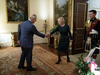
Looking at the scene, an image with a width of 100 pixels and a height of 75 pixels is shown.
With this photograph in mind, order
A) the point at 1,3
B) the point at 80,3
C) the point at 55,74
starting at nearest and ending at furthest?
the point at 55,74 → the point at 80,3 → the point at 1,3

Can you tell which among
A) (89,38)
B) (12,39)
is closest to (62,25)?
(89,38)

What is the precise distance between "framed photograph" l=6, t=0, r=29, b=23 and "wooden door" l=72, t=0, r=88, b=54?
3545 mm

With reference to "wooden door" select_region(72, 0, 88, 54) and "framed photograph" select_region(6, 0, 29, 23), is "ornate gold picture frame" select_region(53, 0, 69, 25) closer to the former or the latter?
"framed photograph" select_region(6, 0, 29, 23)

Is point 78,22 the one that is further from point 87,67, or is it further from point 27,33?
point 87,67

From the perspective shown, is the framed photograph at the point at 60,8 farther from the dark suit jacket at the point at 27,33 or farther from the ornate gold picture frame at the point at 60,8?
the dark suit jacket at the point at 27,33

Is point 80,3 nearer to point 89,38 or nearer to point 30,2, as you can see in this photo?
point 89,38

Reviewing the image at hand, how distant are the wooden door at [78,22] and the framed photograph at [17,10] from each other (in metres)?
3.54

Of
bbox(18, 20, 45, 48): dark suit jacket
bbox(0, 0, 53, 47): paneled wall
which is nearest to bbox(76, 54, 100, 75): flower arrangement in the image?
bbox(18, 20, 45, 48): dark suit jacket

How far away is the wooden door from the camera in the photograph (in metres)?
4.67

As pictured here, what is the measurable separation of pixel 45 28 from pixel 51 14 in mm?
1081

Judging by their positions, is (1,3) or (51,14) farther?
(51,14)

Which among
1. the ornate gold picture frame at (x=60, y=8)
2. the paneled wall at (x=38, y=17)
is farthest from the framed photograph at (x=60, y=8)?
the paneled wall at (x=38, y=17)

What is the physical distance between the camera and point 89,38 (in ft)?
9.89

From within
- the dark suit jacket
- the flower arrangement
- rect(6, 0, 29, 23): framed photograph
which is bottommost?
the flower arrangement
